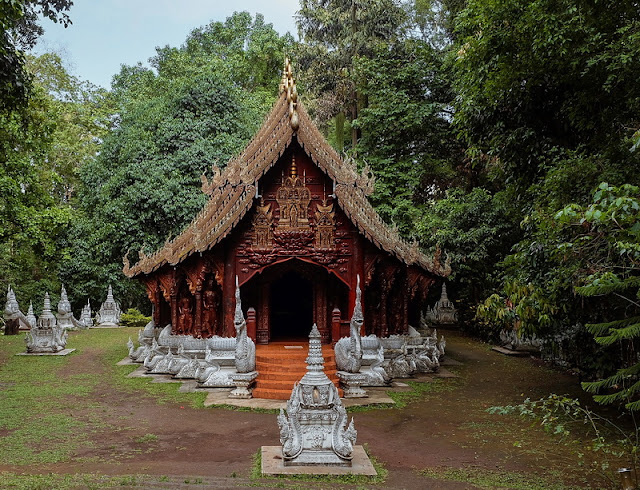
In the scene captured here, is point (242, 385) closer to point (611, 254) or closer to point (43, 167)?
point (611, 254)

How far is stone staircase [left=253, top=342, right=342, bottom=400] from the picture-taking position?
1104 centimetres

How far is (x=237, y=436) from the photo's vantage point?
27.5 ft

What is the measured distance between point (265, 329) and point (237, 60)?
20.2 metres

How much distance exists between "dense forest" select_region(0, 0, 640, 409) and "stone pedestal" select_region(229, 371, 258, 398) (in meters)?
4.67

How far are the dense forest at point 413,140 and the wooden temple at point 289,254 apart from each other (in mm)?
2582

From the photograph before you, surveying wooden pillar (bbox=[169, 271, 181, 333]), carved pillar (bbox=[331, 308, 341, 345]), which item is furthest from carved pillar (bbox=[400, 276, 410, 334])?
wooden pillar (bbox=[169, 271, 181, 333])

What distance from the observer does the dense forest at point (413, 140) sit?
A: 27.8 ft

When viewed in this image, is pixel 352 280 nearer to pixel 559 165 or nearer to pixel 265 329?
pixel 265 329

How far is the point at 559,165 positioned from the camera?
8664 millimetres

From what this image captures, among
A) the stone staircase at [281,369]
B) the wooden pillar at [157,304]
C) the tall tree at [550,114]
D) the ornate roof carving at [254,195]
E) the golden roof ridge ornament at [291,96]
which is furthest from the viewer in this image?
the wooden pillar at [157,304]

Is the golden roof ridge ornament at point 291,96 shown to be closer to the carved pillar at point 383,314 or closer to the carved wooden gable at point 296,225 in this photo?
the carved wooden gable at point 296,225

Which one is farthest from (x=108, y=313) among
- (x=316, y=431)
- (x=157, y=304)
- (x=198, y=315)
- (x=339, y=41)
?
(x=316, y=431)

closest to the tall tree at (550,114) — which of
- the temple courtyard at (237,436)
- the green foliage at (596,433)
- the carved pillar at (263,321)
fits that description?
the green foliage at (596,433)

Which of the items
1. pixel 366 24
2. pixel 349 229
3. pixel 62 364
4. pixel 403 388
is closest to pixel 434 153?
pixel 366 24
